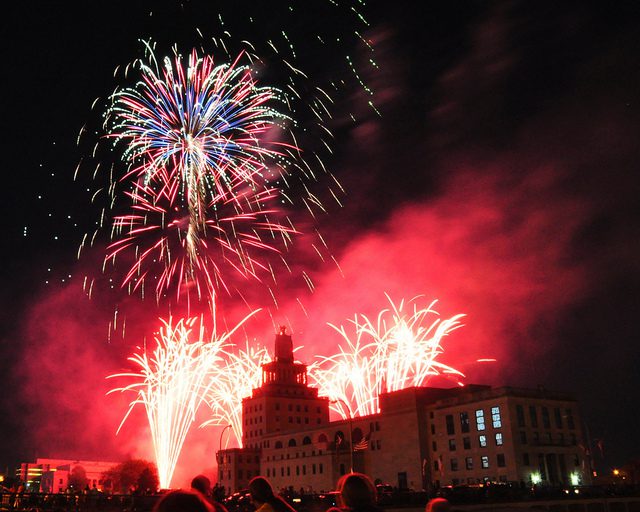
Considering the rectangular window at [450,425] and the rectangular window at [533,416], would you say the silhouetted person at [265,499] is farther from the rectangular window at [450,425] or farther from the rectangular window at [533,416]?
the rectangular window at [450,425]

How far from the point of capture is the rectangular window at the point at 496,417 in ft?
252

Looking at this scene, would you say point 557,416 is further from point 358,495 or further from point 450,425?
point 358,495

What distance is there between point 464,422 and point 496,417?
5277mm

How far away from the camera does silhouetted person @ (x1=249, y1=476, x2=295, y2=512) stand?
7.78 metres

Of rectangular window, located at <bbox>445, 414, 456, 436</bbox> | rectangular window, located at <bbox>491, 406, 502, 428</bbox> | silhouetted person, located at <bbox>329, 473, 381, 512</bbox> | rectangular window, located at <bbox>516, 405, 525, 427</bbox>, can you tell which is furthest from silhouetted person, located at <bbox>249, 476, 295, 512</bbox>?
rectangular window, located at <bbox>445, 414, 456, 436</bbox>

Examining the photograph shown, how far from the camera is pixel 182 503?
3.90 m

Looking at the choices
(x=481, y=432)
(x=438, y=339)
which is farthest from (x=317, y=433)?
(x=438, y=339)

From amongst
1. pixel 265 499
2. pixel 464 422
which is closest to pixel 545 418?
pixel 464 422

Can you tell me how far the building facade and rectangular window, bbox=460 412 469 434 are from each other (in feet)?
0.42

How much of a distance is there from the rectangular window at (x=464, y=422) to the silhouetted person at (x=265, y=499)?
3053 inches

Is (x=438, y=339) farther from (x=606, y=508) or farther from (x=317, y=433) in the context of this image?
(x=317, y=433)

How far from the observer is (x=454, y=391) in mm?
91562

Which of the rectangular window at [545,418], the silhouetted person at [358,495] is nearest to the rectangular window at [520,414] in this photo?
the rectangular window at [545,418]

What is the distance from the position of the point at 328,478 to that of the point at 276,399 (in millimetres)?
36231
